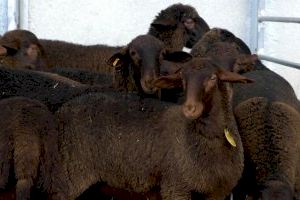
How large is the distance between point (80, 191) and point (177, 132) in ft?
2.77

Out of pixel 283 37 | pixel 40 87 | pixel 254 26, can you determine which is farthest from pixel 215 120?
pixel 283 37

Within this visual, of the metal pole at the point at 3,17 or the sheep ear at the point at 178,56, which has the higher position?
the metal pole at the point at 3,17

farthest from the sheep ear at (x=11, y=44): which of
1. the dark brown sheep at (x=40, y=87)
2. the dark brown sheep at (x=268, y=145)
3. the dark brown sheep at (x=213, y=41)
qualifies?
the dark brown sheep at (x=268, y=145)

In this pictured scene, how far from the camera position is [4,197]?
19.2ft

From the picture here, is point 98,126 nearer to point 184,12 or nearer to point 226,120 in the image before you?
point 226,120

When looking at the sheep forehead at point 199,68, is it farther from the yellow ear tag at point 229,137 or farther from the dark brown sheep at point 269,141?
the dark brown sheep at point 269,141

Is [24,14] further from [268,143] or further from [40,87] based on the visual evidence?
[268,143]

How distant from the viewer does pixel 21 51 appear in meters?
8.15

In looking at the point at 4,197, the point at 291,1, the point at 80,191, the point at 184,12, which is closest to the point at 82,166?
the point at 80,191

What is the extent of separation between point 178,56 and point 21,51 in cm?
212

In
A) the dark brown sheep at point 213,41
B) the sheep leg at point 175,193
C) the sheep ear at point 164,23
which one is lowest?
the sheep leg at point 175,193

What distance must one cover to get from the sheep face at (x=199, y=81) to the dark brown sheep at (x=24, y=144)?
0.91m

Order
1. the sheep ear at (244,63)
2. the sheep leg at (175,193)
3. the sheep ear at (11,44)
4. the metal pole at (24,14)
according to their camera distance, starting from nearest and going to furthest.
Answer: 1. the sheep leg at (175,193)
2. the sheep ear at (244,63)
3. the sheep ear at (11,44)
4. the metal pole at (24,14)

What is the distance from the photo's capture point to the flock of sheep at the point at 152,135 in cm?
557
